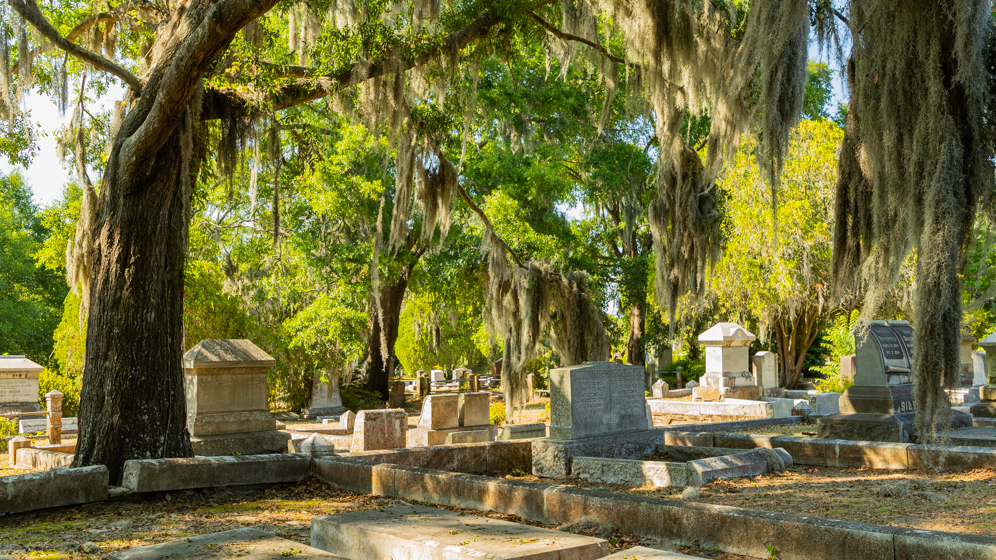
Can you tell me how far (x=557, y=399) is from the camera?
9.02m

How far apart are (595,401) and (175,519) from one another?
499 cm

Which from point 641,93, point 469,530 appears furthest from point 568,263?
point 469,530

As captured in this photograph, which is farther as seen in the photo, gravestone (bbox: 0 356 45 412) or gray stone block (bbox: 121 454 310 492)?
gravestone (bbox: 0 356 45 412)

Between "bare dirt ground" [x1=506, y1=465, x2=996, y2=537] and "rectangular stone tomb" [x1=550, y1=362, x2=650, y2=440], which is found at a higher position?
"rectangular stone tomb" [x1=550, y1=362, x2=650, y2=440]

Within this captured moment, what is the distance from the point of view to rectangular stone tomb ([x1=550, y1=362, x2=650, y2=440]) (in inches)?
350

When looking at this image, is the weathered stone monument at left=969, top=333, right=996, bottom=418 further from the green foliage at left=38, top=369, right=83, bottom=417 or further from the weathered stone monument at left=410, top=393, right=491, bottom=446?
the green foliage at left=38, top=369, right=83, bottom=417

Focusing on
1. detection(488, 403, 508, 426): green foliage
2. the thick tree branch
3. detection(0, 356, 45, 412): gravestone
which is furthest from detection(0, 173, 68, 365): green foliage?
the thick tree branch

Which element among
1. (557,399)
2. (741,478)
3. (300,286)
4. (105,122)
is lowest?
(741,478)

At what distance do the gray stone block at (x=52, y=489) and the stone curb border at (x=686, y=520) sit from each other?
2.06 metres

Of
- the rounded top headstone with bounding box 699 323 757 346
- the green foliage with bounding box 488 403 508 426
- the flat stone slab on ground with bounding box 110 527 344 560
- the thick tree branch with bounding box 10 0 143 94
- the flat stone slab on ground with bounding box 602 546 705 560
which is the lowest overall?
the green foliage with bounding box 488 403 508 426

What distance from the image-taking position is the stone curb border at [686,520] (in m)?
3.80

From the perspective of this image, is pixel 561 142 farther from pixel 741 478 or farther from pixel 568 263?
pixel 741 478

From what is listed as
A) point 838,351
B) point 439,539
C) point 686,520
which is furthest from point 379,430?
point 838,351

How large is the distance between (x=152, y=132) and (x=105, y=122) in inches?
178
